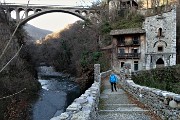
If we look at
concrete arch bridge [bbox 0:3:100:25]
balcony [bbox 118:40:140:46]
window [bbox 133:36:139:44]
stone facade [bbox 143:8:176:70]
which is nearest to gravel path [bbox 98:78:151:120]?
stone facade [bbox 143:8:176:70]

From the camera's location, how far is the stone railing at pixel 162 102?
671 cm

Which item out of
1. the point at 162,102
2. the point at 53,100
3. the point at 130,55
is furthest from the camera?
the point at 130,55

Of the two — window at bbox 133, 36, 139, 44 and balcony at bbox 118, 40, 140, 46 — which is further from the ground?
window at bbox 133, 36, 139, 44

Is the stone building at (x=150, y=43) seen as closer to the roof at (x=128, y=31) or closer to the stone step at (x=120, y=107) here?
the roof at (x=128, y=31)

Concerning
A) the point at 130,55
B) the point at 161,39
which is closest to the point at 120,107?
the point at 130,55

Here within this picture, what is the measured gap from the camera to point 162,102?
788 centimetres

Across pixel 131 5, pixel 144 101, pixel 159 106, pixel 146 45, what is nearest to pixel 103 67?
pixel 146 45

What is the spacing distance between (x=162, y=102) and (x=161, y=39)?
27114 mm

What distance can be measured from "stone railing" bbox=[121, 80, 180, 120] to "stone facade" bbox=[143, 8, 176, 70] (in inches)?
927

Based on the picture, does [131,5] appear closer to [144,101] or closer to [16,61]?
[16,61]

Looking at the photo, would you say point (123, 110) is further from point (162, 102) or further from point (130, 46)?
point (130, 46)

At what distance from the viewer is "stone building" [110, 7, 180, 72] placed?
109 feet

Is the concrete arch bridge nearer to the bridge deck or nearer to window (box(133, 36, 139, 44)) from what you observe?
window (box(133, 36, 139, 44))

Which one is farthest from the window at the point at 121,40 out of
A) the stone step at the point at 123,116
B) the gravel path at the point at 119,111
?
the stone step at the point at 123,116
